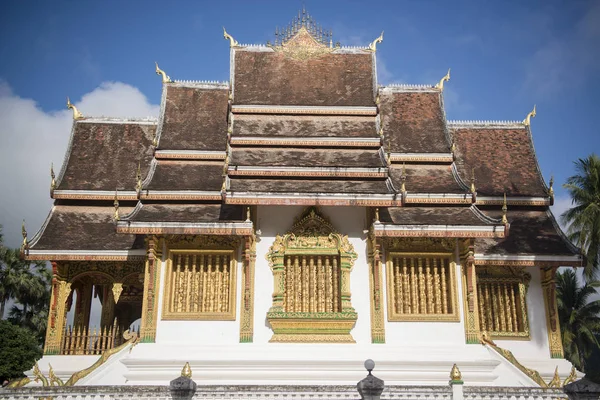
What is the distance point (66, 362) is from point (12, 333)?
11.2 metres

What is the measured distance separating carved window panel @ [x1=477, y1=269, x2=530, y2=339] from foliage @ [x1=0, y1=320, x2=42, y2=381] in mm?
16751

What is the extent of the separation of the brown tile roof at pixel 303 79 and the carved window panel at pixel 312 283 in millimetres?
4428

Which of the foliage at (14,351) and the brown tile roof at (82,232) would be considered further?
the foliage at (14,351)

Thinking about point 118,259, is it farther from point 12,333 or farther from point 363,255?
point 12,333

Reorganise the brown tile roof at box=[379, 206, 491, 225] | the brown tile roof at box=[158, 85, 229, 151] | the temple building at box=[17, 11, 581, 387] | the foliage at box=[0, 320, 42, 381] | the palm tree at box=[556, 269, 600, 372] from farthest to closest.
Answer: the palm tree at box=[556, 269, 600, 372] → the foliage at box=[0, 320, 42, 381] → the brown tile roof at box=[158, 85, 229, 151] → the brown tile roof at box=[379, 206, 491, 225] → the temple building at box=[17, 11, 581, 387]

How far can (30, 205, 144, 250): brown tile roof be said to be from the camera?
16062mm

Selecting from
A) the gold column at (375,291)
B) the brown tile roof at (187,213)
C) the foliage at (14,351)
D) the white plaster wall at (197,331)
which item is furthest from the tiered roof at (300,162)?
the foliage at (14,351)

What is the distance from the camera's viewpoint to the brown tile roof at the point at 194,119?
56.6 ft

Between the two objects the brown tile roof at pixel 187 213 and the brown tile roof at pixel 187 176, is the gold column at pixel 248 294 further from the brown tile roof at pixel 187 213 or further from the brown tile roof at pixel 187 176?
the brown tile roof at pixel 187 176

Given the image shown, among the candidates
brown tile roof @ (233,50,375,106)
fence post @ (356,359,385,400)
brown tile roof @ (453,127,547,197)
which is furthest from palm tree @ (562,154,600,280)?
fence post @ (356,359,385,400)

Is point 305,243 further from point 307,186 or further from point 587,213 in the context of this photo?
point 587,213

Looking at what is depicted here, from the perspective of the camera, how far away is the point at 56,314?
52.7ft

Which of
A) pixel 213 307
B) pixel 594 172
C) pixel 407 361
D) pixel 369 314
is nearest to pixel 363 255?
pixel 369 314

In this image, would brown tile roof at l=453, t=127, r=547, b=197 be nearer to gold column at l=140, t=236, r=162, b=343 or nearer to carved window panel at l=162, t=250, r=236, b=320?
carved window panel at l=162, t=250, r=236, b=320
